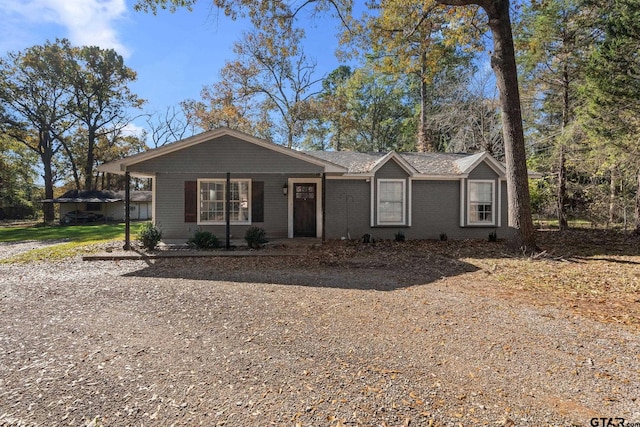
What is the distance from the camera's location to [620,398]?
2557 millimetres

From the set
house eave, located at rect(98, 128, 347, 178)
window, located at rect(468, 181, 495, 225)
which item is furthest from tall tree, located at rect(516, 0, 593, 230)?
house eave, located at rect(98, 128, 347, 178)

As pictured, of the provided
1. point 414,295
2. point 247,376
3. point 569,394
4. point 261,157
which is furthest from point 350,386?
point 261,157

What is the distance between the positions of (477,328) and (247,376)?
2.84 meters

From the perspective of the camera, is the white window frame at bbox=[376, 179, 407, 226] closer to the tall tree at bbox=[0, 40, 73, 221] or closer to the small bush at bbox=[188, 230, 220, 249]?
the small bush at bbox=[188, 230, 220, 249]

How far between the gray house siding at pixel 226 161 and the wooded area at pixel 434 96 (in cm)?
434

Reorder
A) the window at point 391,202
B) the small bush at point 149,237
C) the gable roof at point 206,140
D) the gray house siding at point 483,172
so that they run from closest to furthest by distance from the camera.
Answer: the small bush at point 149,237
the gable roof at point 206,140
the window at point 391,202
the gray house siding at point 483,172

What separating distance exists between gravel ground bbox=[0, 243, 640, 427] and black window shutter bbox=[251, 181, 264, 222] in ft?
19.9

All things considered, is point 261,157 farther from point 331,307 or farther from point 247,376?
point 247,376

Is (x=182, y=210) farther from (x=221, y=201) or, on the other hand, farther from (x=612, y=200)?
(x=612, y=200)

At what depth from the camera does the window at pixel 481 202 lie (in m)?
12.1

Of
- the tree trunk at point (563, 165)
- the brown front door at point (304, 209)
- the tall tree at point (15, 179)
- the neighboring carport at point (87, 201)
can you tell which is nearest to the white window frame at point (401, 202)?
the brown front door at point (304, 209)

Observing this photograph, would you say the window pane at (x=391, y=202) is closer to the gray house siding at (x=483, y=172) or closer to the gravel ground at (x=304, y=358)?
the gray house siding at (x=483, y=172)

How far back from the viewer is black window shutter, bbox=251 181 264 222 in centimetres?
1180

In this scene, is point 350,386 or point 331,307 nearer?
point 350,386
